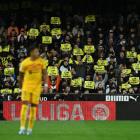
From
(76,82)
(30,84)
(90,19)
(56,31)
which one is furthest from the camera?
(90,19)

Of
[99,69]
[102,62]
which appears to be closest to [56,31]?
[102,62]

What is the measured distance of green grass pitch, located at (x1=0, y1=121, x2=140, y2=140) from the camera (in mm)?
14016

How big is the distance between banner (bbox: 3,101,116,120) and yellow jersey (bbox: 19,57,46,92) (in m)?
6.51

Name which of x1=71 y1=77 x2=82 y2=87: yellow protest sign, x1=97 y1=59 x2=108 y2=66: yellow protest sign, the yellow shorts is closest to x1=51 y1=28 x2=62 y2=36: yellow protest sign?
x1=97 y1=59 x2=108 y2=66: yellow protest sign

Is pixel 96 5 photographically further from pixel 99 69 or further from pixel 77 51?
pixel 99 69

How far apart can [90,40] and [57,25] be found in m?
1.97

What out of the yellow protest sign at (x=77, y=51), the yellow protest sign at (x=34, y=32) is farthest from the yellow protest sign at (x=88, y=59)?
the yellow protest sign at (x=34, y=32)

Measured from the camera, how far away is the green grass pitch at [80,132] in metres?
14.0

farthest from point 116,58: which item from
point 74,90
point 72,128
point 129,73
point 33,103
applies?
point 33,103

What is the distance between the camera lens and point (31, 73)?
46.3 feet

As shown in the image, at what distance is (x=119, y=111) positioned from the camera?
69.2ft

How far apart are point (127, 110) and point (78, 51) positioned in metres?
4.27

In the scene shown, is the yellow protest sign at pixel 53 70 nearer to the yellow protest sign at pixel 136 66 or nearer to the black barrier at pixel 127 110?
the yellow protest sign at pixel 136 66

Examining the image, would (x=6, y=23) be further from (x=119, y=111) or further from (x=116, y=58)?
(x=119, y=111)
